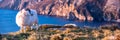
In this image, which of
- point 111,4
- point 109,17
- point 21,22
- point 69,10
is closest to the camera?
point 21,22

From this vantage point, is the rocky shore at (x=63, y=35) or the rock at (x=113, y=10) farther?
the rock at (x=113, y=10)

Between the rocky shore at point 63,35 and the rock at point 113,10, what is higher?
the rocky shore at point 63,35

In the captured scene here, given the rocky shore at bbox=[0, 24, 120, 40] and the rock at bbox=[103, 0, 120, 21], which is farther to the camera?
the rock at bbox=[103, 0, 120, 21]

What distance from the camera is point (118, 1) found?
17438cm

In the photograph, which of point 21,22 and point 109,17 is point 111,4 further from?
point 21,22

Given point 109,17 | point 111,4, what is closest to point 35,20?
point 109,17

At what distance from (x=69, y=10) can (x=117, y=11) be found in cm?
3284

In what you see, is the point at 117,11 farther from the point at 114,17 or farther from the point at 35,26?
the point at 35,26

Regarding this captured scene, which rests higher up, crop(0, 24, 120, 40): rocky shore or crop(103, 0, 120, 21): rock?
crop(0, 24, 120, 40): rocky shore

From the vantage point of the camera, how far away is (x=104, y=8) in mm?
184000

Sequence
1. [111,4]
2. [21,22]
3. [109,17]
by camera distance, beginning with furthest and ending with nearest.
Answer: [111,4] → [109,17] → [21,22]

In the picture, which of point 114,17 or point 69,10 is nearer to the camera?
point 114,17

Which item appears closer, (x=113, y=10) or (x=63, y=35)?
(x=63, y=35)

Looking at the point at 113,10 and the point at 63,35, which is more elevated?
the point at 63,35
